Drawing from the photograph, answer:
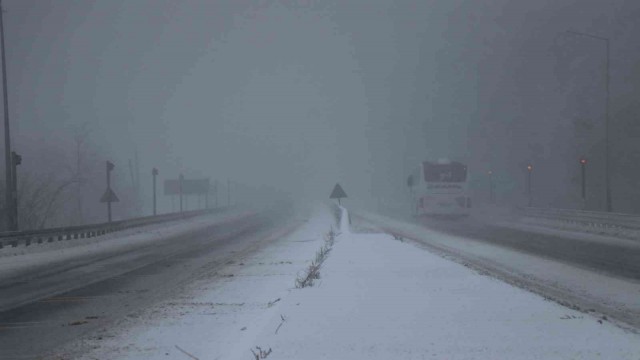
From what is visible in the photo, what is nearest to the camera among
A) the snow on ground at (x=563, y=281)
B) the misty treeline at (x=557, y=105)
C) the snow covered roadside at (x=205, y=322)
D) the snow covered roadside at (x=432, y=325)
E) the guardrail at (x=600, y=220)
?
the snow covered roadside at (x=432, y=325)

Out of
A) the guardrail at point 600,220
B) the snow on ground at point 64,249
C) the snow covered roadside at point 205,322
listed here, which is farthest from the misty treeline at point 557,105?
the snow covered roadside at point 205,322

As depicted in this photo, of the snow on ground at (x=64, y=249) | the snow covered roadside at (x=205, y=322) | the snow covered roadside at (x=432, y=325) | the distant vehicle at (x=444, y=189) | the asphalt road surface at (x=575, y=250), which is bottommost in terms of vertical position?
the snow on ground at (x=64, y=249)

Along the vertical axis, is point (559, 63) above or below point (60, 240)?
above

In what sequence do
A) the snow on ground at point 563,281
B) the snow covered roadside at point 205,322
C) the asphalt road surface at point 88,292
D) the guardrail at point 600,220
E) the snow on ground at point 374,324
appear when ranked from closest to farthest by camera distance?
1. the snow on ground at point 374,324
2. the snow covered roadside at point 205,322
3. the asphalt road surface at point 88,292
4. the snow on ground at point 563,281
5. the guardrail at point 600,220

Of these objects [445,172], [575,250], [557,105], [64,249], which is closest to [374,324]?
[575,250]

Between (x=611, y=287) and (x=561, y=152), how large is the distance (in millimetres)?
58157

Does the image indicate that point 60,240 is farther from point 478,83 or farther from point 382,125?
point 382,125

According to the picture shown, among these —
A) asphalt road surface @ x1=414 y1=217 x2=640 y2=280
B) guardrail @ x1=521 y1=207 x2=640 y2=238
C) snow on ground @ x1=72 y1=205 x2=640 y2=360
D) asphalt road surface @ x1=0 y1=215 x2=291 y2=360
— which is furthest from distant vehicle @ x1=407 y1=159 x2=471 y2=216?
snow on ground @ x1=72 y1=205 x2=640 y2=360

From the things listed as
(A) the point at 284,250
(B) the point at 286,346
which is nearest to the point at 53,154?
(A) the point at 284,250

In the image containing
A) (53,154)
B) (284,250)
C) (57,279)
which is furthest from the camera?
(53,154)

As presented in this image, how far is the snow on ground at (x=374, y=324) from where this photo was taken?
812cm

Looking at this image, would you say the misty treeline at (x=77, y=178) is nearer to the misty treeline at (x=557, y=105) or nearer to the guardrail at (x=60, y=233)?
the guardrail at (x=60, y=233)

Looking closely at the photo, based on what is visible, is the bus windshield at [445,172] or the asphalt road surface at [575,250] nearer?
the asphalt road surface at [575,250]

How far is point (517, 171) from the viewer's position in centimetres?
8038
